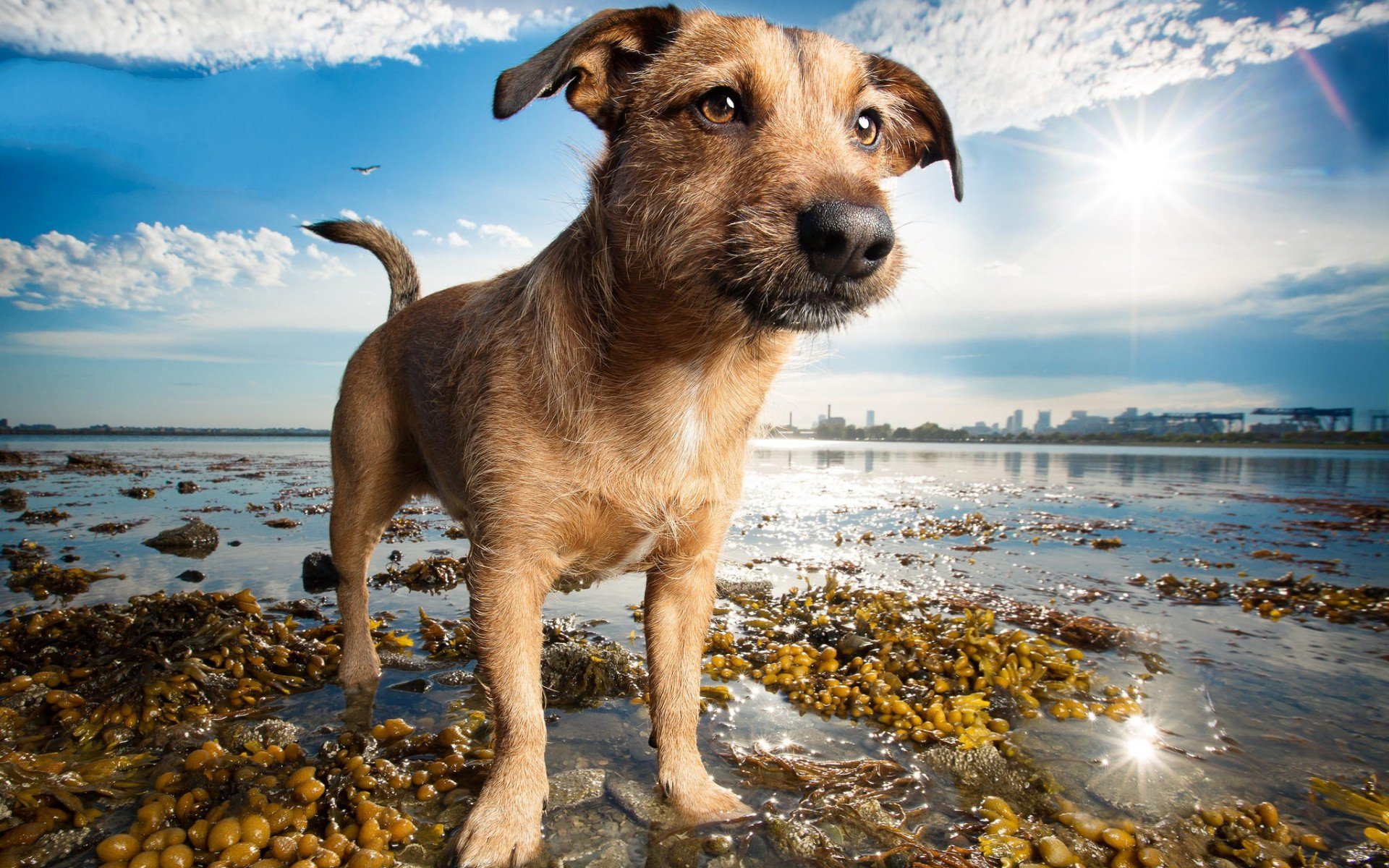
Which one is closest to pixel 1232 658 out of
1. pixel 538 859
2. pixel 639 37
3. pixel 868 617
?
pixel 868 617

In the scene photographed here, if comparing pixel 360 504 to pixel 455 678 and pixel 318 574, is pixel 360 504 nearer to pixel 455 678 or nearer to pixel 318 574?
pixel 455 678

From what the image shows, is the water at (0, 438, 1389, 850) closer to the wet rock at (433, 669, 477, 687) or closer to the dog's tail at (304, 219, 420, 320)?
the wet rock at (433, 669, 477, 687)

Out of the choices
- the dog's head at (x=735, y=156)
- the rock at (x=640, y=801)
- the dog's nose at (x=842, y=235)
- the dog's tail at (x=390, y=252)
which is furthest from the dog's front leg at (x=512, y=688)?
the dog's tail at (x=390, y=252)

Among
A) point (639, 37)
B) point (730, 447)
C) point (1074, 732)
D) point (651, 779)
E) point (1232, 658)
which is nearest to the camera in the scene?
point (639, 37)

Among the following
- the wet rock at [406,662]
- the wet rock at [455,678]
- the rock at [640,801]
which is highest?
the rock at [640,801]

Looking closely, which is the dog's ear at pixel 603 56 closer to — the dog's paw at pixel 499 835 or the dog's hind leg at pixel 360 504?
the dog's hind leg at pixel 360 504

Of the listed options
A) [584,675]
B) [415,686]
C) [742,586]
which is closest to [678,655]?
[584,675]

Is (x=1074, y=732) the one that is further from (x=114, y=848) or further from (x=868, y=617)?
(x=114, y=848)

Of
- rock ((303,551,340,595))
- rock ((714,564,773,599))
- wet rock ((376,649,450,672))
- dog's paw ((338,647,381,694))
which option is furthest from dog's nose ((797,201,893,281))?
rock ((303,551,340,595))
